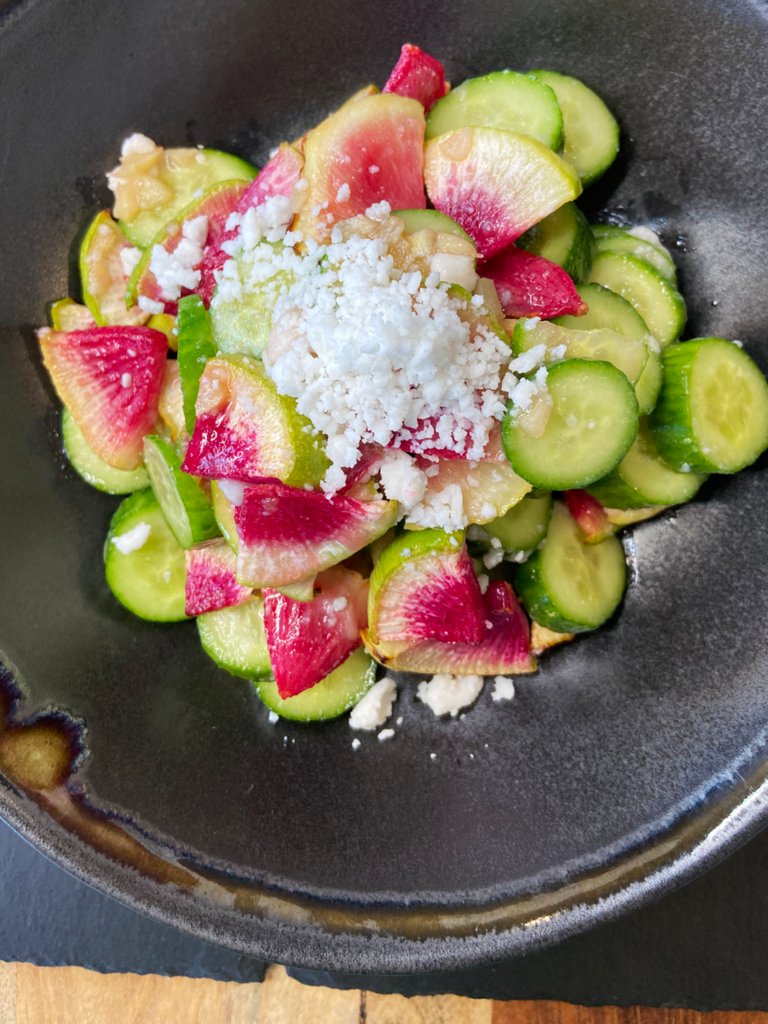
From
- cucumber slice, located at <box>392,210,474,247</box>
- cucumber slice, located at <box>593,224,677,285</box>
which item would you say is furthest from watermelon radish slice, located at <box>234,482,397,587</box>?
cucumber slice, located at <box>593,224,677,285</box>

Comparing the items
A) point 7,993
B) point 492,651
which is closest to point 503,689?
point 492,651

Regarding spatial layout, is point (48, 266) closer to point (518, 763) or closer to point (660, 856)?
point (518, 763)

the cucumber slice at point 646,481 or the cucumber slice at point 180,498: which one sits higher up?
the cucumber slice at point 180,498

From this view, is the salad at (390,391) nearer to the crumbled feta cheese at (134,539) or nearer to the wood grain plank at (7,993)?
the crumbled feta cheese at (134,539)

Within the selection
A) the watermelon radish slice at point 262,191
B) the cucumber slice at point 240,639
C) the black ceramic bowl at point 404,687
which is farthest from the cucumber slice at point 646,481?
the watermelon radish slice at point 262,191

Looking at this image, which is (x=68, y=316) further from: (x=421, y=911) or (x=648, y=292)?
(x=421, y=911)

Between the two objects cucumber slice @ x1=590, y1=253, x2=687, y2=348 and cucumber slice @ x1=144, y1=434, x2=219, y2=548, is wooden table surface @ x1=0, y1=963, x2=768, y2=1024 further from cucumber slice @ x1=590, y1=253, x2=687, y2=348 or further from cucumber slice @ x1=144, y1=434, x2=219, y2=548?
cucumber slice @ x1=590, y1=253, x2=687, y2=348
